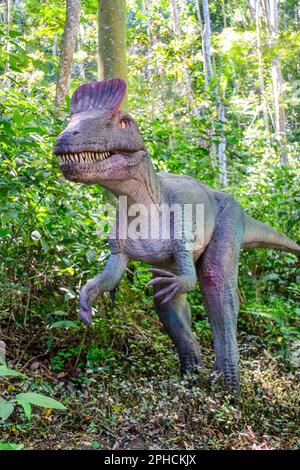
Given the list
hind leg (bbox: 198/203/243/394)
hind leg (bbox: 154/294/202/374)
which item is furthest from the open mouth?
hind leg (bbox: 154/294/202/374)

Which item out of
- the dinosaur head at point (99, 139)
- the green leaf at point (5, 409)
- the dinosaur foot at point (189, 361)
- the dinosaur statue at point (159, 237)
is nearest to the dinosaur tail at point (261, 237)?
the dinosaur statue at point (159, 237)

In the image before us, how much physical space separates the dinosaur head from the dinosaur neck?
0.06 m

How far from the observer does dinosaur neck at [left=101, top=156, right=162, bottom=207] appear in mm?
3588

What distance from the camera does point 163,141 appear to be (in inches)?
256

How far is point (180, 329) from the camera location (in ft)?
14.2

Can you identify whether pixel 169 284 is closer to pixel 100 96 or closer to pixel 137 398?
pixel 137 398

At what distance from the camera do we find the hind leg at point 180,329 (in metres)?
4.33

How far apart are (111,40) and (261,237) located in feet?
7.91

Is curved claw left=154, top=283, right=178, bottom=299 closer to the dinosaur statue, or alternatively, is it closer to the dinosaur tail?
the dinosaur statue

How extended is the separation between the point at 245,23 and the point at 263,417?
17189 mm

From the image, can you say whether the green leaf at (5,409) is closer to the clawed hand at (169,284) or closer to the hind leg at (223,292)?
the clawed hand at (169,284)

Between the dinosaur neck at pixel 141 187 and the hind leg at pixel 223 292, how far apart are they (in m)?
0.63
